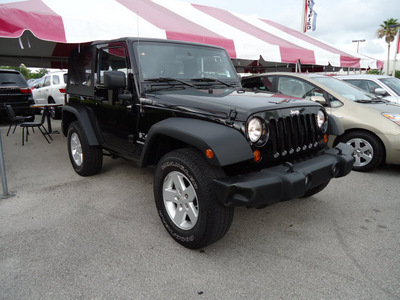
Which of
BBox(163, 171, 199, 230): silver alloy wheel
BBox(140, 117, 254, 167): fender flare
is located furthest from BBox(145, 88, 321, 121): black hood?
BBox(163, 171, 199, 230): silver alloy wheel

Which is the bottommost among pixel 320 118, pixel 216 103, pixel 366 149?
pixel 366 149

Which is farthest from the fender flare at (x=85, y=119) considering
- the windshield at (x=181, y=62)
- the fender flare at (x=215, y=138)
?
the fender flare at (x=215, y=138)

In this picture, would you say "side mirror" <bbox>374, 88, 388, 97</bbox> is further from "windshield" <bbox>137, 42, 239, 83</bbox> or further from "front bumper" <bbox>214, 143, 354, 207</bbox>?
"front bumper" <bbox>214, 143, 354, 207</bbox>

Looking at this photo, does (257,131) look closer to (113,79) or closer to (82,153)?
(113,79)

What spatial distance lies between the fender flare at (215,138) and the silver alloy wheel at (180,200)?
371 mm

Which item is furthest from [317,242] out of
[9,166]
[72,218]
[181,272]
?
[9,166]

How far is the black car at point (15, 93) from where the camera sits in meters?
8.77

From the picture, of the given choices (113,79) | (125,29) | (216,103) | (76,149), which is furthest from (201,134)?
(125,29)

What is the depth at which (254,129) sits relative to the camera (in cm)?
235

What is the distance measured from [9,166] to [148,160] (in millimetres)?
3660

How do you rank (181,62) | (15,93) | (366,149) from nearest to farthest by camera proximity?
(181,62) < (366,149) < (15,93)

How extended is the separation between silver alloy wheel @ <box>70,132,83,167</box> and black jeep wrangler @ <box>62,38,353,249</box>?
543mm

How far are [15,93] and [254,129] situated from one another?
906 centimetres

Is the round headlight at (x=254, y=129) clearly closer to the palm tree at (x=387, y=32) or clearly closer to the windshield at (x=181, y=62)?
the windshield at (x=181, y=62)
